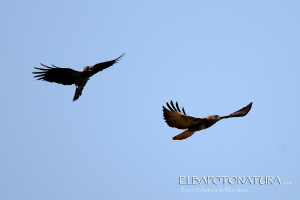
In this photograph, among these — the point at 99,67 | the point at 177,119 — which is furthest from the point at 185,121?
the point at 99,67

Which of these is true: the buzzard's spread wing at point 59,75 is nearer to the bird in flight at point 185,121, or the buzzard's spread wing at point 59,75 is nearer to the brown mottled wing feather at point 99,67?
the brown mottled wing feather at point 99,67

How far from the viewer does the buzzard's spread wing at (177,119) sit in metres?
11.8

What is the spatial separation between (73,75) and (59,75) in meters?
0.42

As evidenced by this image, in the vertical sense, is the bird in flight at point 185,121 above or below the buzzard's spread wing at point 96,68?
below

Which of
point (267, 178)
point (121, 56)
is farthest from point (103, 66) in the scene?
point (267, 178)

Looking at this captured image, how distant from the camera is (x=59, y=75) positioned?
1412 centimetres

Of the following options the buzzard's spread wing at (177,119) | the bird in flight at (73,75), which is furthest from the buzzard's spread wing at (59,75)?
the buzzard's spread wing at (177,119)

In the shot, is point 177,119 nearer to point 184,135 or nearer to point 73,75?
point 184,135

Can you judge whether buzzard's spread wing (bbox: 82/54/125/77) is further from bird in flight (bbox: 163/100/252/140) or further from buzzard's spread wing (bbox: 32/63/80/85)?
bird in flight (bbox: 163/100/252/140)

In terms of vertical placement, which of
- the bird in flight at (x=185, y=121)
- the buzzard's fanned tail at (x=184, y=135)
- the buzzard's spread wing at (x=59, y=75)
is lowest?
the buzzard's fanned tail at (x=184, y=135)

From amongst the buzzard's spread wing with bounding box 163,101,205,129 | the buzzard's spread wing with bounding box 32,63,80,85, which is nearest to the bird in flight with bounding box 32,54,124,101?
the buzzard's spread wing with bounding box 32,63,80,85

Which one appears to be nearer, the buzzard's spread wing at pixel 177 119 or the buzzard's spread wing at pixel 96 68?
the buzzard's spread wing at pixel 177 119

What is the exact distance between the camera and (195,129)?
12.2 meters

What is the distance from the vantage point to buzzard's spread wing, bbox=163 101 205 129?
1175 centimetres
